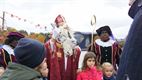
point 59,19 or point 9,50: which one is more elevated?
point 59,19

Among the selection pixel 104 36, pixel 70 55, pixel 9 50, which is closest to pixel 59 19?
pixel 70 55

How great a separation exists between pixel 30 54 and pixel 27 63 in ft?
0.18

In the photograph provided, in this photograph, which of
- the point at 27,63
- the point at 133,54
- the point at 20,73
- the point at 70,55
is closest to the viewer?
the point at 133,54

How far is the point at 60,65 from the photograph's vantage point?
690 cm

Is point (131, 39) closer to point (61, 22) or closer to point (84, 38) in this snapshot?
point (61, 22)

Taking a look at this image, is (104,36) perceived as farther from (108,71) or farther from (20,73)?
(20,73)

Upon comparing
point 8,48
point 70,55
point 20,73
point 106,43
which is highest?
point 20,73

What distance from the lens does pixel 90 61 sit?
665 centimetres

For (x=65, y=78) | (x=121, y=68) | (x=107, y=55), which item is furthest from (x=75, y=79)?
(x=121, y=68)

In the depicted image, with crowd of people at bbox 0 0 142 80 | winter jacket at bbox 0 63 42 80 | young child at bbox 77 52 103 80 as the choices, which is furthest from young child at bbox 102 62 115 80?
winter jacket at bbox 0 63 42 80

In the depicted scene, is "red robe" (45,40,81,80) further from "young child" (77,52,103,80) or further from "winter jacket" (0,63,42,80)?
"winter jacket" (0,63,42,80)

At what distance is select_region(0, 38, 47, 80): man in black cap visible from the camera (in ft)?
7.19

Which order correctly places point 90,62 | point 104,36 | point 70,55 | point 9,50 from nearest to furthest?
point 9,50 → point 90,62 → point 70,55 → point 104,36

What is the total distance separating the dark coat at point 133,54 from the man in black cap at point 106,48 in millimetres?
6022
